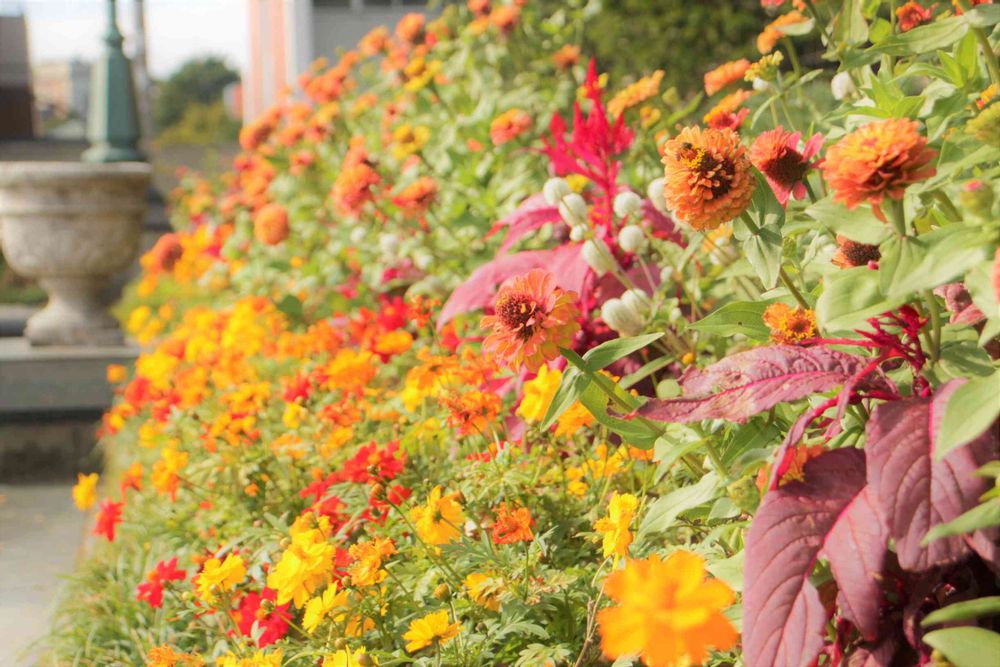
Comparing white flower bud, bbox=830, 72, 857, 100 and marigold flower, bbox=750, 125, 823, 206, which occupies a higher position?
white flower bud, bbox=830, 72, 857, 100

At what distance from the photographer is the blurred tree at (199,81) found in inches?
1781

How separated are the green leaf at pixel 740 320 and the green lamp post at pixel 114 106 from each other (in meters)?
5.64

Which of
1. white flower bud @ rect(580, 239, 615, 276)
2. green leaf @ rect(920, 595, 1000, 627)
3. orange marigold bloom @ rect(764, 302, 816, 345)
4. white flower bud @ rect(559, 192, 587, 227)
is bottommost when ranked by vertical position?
green leaf @ rect(920, 595, 1000, 627)

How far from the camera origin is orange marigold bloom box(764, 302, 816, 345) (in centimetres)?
120

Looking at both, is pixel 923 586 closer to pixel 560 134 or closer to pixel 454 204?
pixel 560 134

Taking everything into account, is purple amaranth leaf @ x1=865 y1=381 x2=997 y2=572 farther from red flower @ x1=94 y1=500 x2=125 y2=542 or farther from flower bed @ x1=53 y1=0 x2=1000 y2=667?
red flower @ x1=94 y1=500 x2=125 y2=542

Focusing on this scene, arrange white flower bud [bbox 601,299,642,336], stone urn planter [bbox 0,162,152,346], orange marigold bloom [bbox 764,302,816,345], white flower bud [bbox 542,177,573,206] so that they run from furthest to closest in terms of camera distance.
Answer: stone urn planter [bbox 0,162,152,346]
white flower bud [bbox 542,177,573,206]
white flower bud [bbox 601,299,642,336]
orange marigold bloom [bbox 764,302,816,345]

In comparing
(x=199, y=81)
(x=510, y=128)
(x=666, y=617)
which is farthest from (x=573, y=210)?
(x=199, y=81)

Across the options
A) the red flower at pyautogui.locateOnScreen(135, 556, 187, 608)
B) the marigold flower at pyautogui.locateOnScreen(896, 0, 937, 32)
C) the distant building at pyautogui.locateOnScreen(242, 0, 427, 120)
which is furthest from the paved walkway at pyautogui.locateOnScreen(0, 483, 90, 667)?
the distant building at pyautogui.locateOnScreen(242, 0, 427, 120)

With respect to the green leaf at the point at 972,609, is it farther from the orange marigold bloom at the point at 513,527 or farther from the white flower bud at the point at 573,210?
the white flower bud at the point at 573,210

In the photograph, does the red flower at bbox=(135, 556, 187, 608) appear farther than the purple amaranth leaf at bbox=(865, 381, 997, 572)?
Yes

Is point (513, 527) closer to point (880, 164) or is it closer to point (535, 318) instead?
point (535, 318)

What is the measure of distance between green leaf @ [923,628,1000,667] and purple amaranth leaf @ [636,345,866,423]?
10.2 inches

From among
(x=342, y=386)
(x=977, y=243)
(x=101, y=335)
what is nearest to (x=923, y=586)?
(x=977, y=243)
